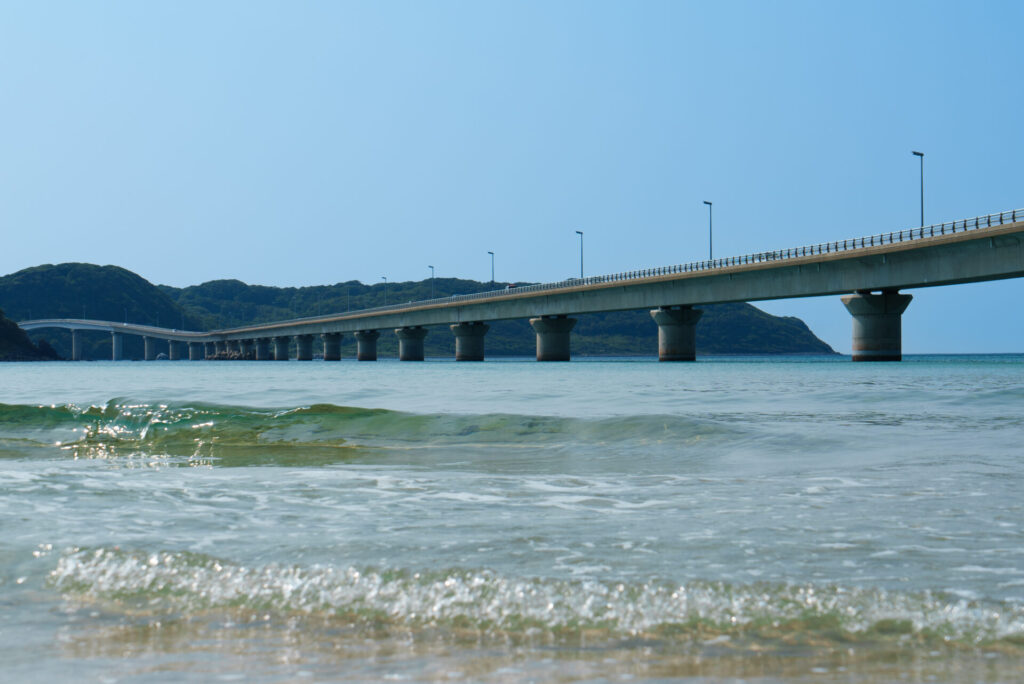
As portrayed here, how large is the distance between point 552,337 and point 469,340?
16798mm

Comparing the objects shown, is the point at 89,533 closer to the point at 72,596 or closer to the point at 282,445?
the point at 72,596

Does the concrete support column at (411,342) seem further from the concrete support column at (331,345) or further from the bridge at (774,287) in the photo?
the concrete support column at (331,345)

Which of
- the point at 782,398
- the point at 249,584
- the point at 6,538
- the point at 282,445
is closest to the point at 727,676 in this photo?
the point at 249,584

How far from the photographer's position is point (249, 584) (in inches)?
199

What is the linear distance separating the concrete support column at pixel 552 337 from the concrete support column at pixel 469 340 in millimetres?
14235

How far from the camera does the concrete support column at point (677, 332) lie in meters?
87.6

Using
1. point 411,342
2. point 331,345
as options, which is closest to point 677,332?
point 411,342

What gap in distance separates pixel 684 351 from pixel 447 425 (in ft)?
244

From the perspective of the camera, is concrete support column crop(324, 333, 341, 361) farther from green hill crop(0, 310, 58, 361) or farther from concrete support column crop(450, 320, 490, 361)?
green hill crop(0, 310, 58, 361)

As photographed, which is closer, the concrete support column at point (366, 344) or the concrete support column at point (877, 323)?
the concrete support column at point (877, 323)

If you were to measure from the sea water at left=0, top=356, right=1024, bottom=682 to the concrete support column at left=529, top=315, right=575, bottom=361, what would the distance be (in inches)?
3618

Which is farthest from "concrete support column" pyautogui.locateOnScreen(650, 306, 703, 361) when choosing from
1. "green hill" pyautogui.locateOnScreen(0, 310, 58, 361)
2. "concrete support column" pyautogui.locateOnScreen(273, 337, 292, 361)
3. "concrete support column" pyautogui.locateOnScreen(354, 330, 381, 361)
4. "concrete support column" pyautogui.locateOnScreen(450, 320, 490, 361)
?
"green hill" pyautogui.locateOnScreen(0, 310, 58, 361)

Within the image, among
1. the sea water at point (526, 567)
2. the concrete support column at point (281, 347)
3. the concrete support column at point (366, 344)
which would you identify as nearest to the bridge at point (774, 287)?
the concrete support column at point (366, 344)

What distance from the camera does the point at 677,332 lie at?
87.5 metres
